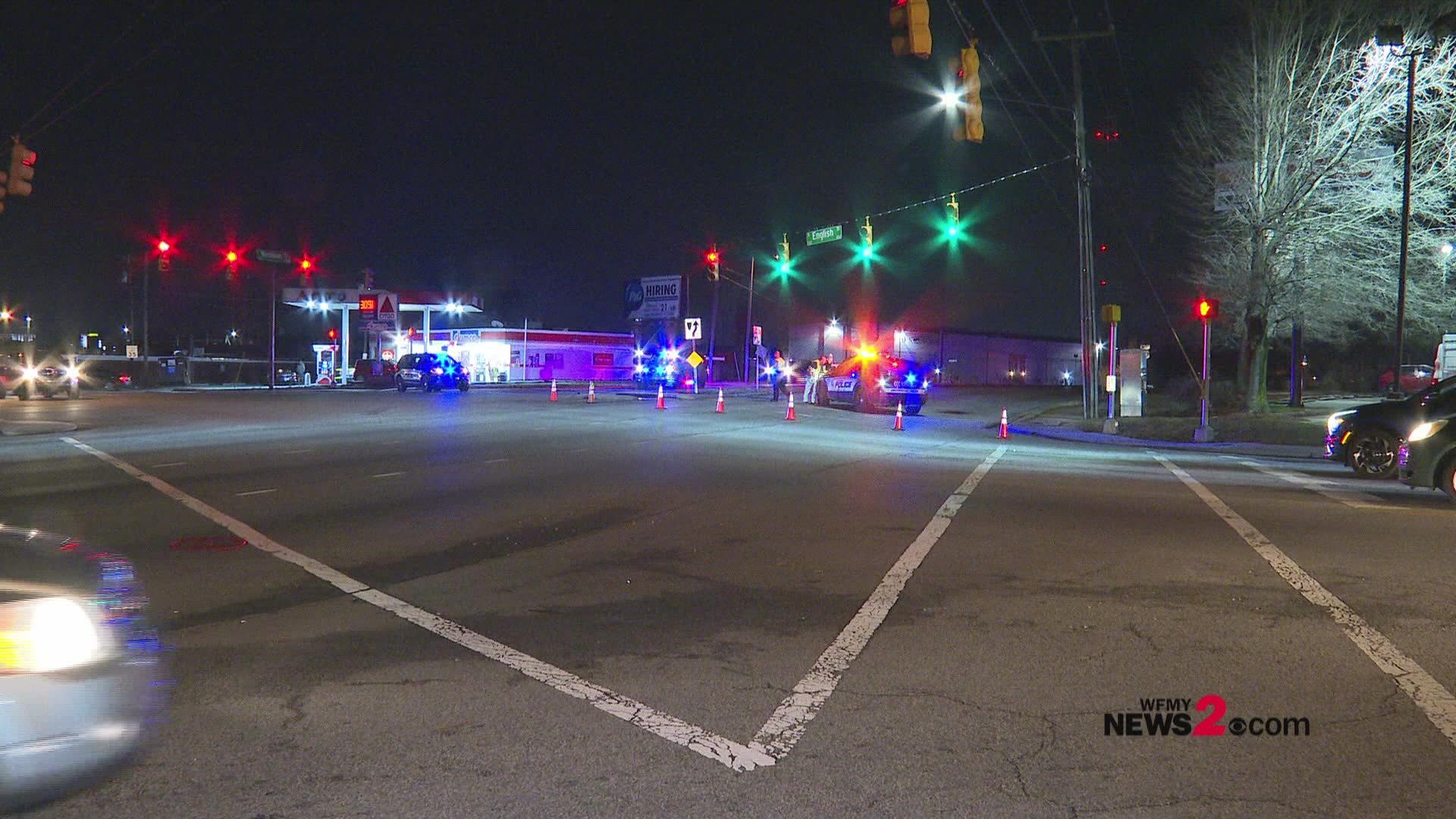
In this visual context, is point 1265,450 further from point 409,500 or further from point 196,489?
point 196,489

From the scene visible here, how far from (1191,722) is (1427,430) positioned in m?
10.3

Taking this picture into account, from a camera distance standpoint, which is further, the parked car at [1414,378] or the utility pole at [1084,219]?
the parked car at [1414,378]

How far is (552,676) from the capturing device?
19.1 ft

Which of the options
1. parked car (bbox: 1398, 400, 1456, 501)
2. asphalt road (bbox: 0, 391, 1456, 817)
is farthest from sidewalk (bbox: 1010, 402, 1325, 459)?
parked car (bbox: 1398, 400, 1456, 501)

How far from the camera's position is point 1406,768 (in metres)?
4.55

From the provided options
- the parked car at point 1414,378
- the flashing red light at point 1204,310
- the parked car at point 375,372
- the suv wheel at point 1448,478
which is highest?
the flashing red light at point 1204,310

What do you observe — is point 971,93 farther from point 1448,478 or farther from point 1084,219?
point 1084,219

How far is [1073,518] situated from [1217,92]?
2172 cm

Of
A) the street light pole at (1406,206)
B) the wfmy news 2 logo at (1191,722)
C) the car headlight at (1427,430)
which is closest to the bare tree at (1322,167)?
the street light pole at (1406,206)

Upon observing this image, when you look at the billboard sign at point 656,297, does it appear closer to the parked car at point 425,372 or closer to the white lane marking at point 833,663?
the parked car at point 425,372

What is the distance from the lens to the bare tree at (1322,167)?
26359 millimetres

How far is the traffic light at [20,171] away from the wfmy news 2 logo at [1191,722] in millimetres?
22221

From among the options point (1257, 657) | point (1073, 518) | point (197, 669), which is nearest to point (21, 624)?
point (197, 669)

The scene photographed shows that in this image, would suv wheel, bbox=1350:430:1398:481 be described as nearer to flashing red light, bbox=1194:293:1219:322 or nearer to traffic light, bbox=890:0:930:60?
flashing red light, bbox=1194:293:1219:322
